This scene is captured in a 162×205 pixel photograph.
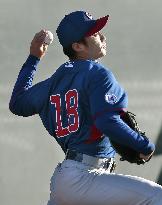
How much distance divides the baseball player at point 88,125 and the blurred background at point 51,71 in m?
1.27

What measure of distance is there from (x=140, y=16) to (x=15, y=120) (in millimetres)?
1192

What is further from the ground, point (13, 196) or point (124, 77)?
point (124, 77)

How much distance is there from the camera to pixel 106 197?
276 cm

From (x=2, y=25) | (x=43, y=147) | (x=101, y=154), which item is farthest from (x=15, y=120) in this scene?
(x=101, y=154)

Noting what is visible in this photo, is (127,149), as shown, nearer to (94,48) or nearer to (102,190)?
(102,190)

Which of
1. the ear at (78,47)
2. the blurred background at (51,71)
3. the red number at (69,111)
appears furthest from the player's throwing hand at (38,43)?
the blurred background at (51,71)

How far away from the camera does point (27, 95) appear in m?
3.12

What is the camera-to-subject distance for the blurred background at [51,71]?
434 centimetres

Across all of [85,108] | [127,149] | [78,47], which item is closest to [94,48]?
[78,47]

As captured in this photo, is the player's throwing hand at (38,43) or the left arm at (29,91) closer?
the left arm at (29,91)

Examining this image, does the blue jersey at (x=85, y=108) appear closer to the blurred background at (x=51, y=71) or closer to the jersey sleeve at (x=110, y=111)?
the jersey sleeve at (x=110, y=111)

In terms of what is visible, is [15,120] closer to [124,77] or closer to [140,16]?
[124,77]

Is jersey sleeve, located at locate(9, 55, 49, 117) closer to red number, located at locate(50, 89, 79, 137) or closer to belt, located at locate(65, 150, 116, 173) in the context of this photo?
red number, located at locate(50, 89, 79, 137)

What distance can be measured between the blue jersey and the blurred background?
1278mm
